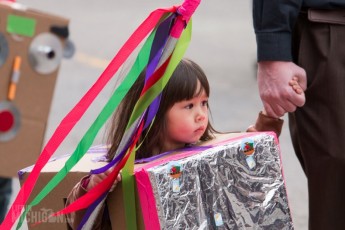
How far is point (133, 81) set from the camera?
2.71 metres

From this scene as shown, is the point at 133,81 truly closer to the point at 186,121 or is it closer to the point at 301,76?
the point at 186,121

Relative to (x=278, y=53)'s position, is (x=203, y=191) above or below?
below

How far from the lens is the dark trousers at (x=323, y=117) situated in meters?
3.12

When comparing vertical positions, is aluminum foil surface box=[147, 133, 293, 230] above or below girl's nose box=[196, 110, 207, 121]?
below

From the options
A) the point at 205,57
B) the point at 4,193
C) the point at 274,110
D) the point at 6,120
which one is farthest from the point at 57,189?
the point at 205,57

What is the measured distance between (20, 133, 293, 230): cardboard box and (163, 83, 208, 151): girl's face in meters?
0.06

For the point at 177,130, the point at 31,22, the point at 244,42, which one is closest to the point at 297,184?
the point at 31,22

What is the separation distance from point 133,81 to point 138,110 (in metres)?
0.08

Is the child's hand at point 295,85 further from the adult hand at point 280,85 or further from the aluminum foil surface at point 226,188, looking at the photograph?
the aluminum foil surface at point 226,188

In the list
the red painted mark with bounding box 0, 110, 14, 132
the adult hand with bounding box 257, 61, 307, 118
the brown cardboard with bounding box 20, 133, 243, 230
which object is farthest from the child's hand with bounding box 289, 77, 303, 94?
the red painted mark with bounding box 0, 110, 14, 132

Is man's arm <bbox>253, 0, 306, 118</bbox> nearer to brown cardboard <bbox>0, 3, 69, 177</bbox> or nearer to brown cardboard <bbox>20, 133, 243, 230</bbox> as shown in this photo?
brown cardboard <bbox>20, 133, 243, 230</bbox>

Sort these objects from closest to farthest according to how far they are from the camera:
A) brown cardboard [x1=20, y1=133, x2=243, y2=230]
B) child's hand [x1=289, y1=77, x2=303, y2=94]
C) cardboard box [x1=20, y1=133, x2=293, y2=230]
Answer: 1. cardboard box [x1=20, y1=133, x2=293, y2=230]
2. brown cardboard [x1=20, y1=133, x2=243, y2=230]
3. child's hand [x1=289, y1=77, x2=303, y2=94]

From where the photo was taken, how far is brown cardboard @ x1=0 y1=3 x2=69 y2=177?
4.01 m

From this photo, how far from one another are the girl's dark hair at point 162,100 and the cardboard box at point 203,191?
126mm
